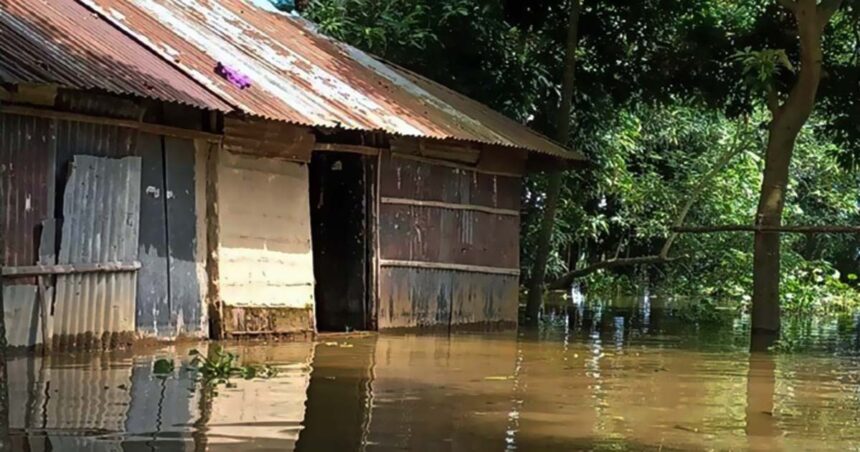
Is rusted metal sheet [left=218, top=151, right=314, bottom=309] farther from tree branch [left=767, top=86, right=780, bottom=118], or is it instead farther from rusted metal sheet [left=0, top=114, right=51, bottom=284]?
tree branch [left=767, top=86, right=780, bottom=118]

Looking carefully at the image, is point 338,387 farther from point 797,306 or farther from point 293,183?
point 797,306

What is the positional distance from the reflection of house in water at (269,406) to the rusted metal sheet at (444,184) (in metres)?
3.48

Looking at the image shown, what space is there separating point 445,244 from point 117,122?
16.3 ft

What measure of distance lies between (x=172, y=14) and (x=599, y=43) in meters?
7.91

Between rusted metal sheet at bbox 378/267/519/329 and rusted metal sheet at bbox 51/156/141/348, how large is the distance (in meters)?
3.48

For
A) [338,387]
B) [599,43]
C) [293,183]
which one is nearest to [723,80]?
[599,43]

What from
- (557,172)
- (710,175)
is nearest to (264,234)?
(557,172)

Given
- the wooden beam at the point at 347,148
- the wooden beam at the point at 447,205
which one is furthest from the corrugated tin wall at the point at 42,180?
the wooden beam at the point at 447,205

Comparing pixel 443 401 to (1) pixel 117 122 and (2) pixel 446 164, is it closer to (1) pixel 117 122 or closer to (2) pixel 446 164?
(1) pixel 117 122

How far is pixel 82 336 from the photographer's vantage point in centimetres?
845

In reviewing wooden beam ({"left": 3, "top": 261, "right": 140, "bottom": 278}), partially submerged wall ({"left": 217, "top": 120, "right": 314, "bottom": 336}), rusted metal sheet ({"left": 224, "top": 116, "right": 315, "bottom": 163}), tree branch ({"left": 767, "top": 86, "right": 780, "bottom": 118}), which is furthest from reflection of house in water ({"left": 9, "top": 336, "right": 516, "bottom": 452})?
tree branch ({"left": 767, "top": 86, "right": 780, "bottom": 118})

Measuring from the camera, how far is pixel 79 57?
8.22 m

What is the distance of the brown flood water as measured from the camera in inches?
201

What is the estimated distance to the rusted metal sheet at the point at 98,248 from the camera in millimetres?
8352
